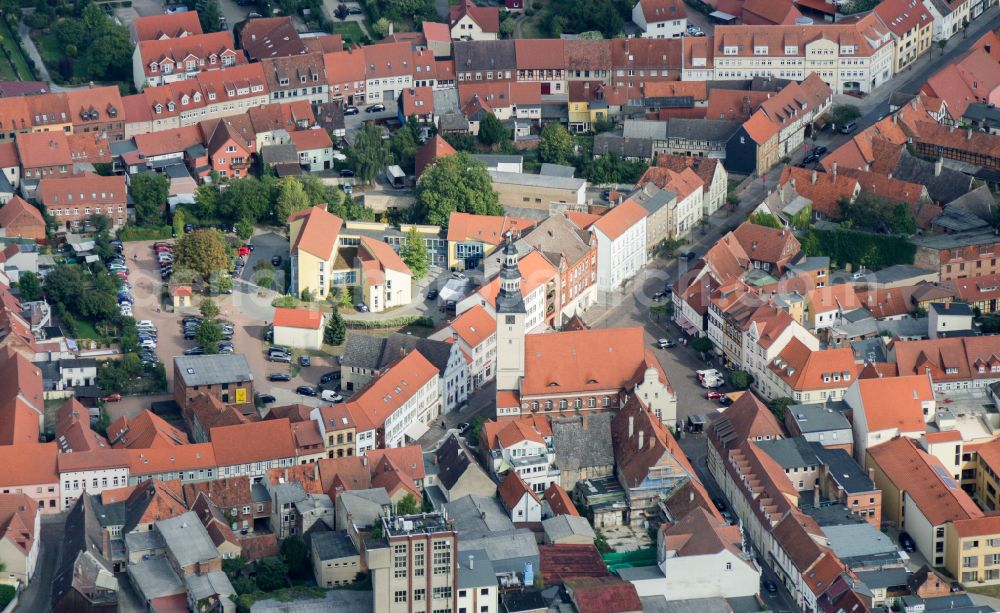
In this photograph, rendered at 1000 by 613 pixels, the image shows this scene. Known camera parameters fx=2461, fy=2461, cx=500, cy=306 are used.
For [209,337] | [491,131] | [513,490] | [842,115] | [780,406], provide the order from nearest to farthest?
[513,490]
[780,406]
[209,337]
[491,131]
[842,115]

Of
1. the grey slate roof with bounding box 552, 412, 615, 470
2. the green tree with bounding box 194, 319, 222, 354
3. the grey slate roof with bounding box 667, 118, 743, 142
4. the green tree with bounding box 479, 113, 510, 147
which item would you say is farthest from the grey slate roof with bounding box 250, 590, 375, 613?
the grey slate roof with bounding box 667, 118, 743, 142

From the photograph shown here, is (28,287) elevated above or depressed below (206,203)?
below

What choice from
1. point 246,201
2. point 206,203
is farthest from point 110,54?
point 246,201

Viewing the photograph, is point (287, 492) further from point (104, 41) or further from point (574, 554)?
point (104, 41)

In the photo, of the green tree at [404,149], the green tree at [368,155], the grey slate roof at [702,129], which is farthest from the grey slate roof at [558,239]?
the grey slate roof at [702,129]

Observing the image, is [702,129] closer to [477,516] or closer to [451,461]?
[451,461]

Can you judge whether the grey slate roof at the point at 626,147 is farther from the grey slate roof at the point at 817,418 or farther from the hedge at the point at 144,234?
the grey slate roof at the point at 817,418

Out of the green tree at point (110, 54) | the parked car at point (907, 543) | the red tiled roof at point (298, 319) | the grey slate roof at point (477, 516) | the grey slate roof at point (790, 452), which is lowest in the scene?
the parked car at point (907, 543)
